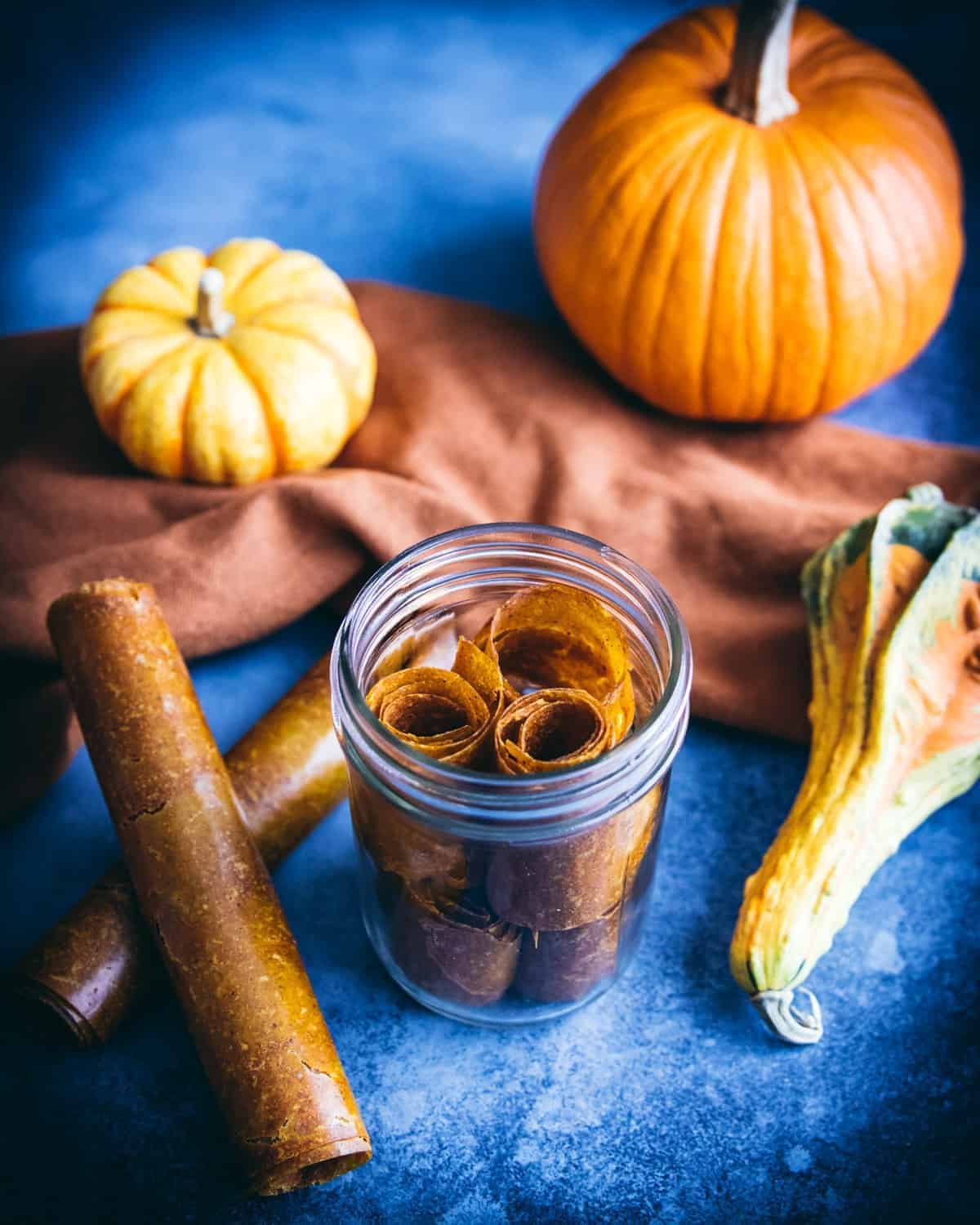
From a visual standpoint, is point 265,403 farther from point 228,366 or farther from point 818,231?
point 818,231

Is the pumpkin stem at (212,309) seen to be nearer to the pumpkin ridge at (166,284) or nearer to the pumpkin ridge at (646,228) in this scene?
the pumpkin ridge at (166,284)

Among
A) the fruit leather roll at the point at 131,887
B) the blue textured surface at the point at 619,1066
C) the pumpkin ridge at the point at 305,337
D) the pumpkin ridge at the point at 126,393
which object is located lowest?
the blue textured surface at the point at 619,1066

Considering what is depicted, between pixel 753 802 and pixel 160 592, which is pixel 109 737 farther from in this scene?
pixel 753 802

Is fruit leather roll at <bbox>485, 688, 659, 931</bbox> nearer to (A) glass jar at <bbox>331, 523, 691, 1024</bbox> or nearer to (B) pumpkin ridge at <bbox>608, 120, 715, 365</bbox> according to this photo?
(A) glass jar at <bbox>331, 523, 691, 1024</bbox>

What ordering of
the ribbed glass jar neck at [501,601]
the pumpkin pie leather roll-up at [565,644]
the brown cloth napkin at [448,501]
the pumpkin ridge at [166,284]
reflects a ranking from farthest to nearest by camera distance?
the pumpkin ridge at [166,284] < the brown cloth napkin at [448,501] < the pumpkin pie leather roll-up at [565,644] < the ribbed glass jar neck at [501,601]

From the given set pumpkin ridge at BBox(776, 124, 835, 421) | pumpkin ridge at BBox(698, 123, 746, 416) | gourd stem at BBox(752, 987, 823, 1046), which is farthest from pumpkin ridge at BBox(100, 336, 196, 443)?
gourd stem at BBox(752, 987, 823, 1046)

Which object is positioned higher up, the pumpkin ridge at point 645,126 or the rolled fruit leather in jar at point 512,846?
the pumpkin ridge at point 645,126

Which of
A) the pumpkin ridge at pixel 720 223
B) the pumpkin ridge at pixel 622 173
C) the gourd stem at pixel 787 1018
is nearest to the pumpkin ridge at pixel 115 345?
the pumpkin ridge at pixel 622 173
